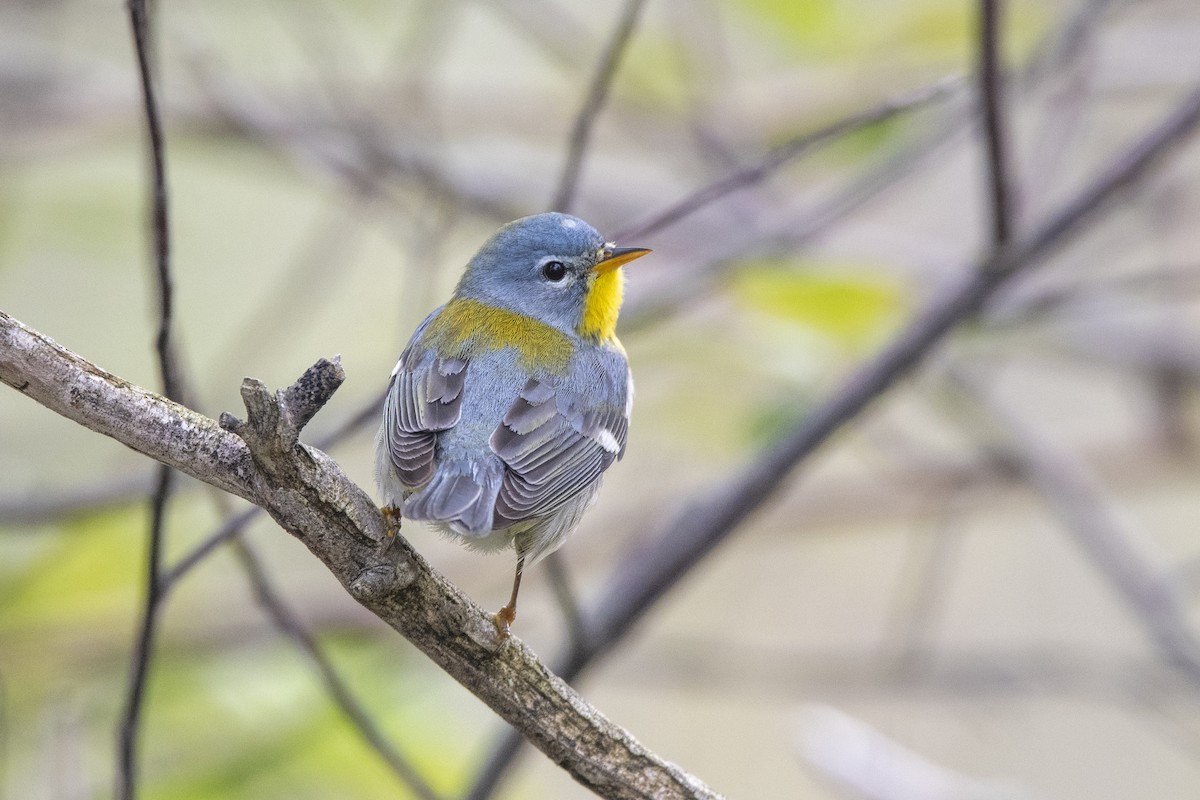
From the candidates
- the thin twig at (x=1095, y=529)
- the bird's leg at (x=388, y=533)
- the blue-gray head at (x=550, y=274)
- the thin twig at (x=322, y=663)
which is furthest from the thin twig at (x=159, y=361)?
the thin twig at (x=1095, y=529)

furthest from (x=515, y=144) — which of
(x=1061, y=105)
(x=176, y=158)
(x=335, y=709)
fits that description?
(x=335, y=709)

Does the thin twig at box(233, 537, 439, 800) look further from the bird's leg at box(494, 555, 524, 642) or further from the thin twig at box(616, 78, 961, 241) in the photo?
the thin twig at box(616, 78, 961, 241)

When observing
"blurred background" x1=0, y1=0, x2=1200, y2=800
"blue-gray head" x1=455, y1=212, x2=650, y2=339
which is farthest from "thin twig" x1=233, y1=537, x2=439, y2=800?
"blue-gray head" x1=455, y1=212, x2=650, y2=339

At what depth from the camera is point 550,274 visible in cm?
372

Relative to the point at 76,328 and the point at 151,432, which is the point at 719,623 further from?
the point at 151,432

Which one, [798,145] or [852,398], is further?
[852,398]

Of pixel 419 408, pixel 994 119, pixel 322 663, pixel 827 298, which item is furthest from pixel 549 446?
pixel 827 298

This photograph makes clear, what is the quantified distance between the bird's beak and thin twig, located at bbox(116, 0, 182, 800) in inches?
54.4

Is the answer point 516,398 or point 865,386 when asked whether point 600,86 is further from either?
point 865,386

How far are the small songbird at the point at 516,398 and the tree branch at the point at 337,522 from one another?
0.25 feet

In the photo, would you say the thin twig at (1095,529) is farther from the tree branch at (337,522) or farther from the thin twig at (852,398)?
the tree branch at (337,522)

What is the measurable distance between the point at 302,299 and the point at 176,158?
6.20 ft

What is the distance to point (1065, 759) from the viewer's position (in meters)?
6.98

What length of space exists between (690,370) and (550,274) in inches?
80.0
